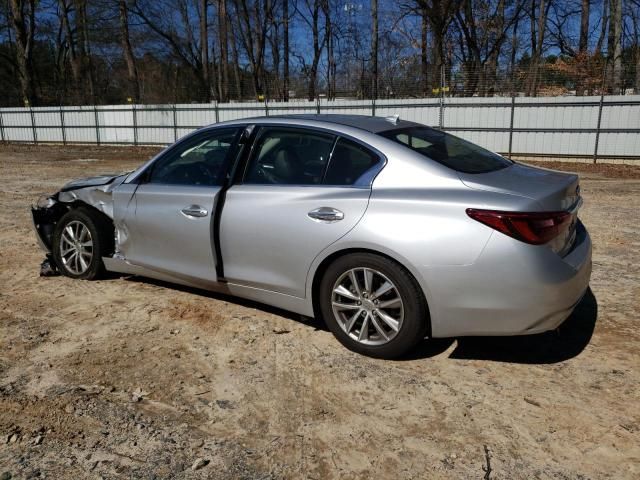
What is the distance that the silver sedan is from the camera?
3.06m

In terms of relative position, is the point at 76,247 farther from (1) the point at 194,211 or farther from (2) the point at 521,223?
(2) the point at 521,223

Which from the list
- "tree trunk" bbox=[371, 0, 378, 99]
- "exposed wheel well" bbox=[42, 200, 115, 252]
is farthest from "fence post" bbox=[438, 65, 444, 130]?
"exposed wheel well" bbox=[42, 200, 115, 252]

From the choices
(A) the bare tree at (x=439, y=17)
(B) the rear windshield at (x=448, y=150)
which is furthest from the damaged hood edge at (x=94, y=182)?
(A) the bare tree at (x=439, y=17)

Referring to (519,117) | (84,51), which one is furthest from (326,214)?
(84,51)

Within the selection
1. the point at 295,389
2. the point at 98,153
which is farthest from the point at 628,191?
the point at 98,153

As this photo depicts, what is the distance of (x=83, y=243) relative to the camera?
16.1ft

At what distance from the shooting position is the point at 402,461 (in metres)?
2.55

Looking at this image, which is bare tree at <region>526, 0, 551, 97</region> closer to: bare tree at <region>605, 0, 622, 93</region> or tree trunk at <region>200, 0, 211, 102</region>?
bare tree at <region>605, 0, 622, 93</region>

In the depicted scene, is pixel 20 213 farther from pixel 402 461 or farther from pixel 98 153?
pixel 98 153

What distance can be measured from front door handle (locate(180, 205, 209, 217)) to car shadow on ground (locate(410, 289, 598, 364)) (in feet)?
5.74

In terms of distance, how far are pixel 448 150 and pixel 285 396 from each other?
1.93 m

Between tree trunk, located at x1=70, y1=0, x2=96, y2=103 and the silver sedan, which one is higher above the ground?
tree trunk, located at x1=70, y1=0, x2=96, y2=103

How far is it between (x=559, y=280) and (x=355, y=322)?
1.22 meters

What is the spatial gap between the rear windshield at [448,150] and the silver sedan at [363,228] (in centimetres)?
2
